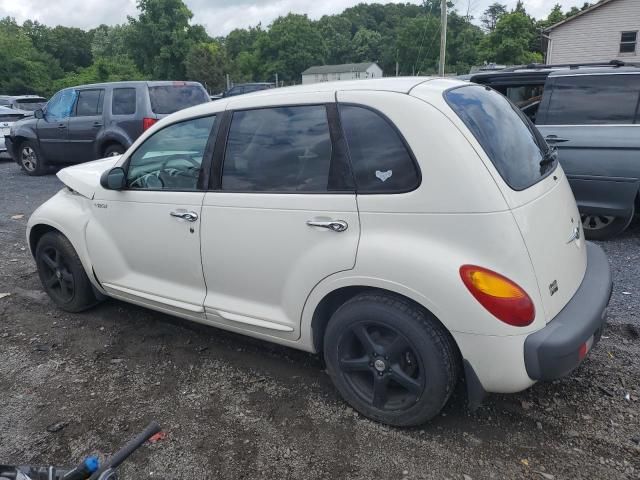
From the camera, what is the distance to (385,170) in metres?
2.56

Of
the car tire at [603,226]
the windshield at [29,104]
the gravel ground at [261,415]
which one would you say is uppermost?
the windshield at [29,104]

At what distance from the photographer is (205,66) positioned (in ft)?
164

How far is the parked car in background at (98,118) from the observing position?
929cm

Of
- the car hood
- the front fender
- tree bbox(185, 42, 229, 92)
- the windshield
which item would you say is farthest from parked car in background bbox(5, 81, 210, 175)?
tree bbox(185, 42, 229, 92)

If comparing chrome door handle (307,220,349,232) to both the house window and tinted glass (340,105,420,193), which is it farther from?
the house window

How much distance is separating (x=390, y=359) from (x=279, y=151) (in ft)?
4.34

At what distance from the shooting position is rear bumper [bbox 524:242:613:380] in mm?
2299

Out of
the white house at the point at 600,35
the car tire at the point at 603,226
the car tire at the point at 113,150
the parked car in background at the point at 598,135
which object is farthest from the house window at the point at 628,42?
the car tire at the point at 113,150

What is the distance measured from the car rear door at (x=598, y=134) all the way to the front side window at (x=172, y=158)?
13.2 ft

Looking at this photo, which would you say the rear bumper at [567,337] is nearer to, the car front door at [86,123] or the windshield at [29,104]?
the car front door at [86,123]

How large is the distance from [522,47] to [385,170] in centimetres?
5237

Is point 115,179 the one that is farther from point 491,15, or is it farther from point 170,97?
point 491,15

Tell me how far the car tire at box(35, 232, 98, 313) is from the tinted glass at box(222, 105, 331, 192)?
1.76 m

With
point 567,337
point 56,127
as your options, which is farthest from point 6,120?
point 567,337
